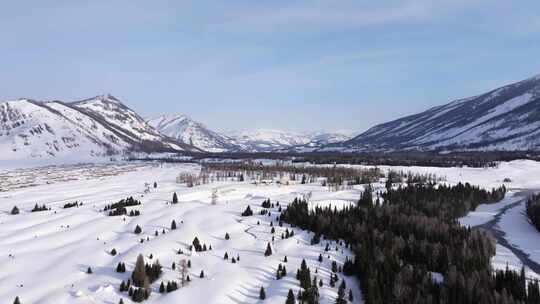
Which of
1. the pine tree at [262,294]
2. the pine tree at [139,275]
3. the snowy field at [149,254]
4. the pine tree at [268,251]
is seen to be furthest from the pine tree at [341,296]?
the pine tree at [139,275]

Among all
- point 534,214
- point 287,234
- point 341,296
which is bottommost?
point 341,296

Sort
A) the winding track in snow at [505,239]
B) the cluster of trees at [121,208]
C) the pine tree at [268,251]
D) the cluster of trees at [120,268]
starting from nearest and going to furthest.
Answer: the cluster of trees at [120,268] → the winding track in snow at [505,239] → the pine tree at [268,251] → the cluster of trees at [121,208]

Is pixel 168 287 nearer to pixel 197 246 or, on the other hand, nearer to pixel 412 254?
pixel 197 246

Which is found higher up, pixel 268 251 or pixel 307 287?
pixel 268 251

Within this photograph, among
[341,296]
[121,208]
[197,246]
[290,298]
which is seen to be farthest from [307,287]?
[121,208]

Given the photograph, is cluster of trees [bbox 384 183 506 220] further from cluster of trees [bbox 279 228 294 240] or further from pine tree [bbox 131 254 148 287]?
pine tree [bbox 131 254 148 287]

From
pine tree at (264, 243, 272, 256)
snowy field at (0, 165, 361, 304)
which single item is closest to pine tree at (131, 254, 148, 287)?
snowy field at (0, 165, 361, 304)

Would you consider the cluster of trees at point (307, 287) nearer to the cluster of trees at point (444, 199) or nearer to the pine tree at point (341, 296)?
the pine tree at point (341, 296)

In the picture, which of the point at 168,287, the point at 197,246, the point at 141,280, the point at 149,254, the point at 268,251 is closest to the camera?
the point at 168,287
